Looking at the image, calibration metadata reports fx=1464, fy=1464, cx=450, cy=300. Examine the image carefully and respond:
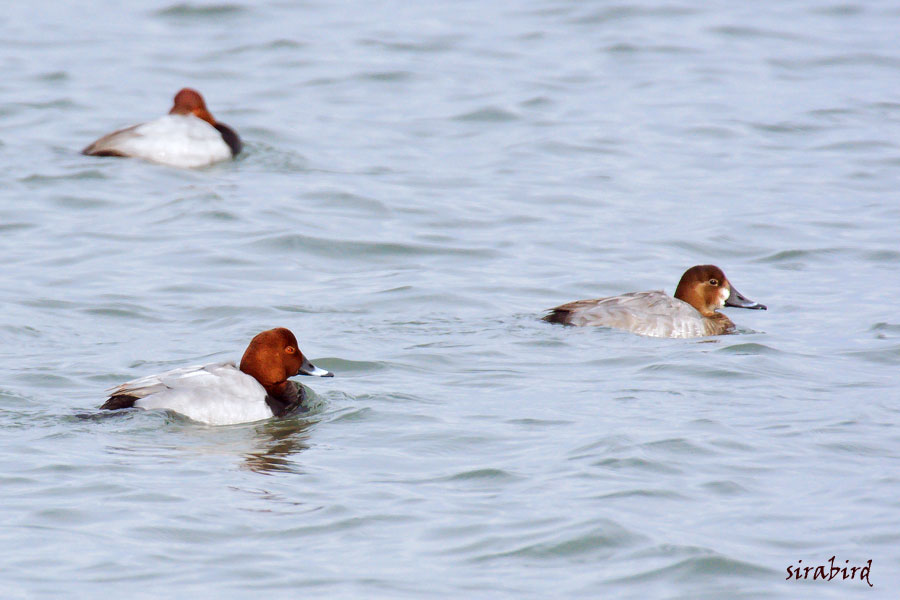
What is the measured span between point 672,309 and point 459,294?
1.57 meters

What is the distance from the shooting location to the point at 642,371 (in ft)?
28.5

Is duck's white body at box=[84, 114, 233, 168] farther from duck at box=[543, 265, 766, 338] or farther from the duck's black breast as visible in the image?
duck at box=[543, 265, 766, 338]

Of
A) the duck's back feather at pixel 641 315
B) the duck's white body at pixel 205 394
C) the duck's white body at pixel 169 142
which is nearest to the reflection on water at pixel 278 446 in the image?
the duck's white body at pixel 205 394

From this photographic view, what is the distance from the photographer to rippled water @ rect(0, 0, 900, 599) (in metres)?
5.93

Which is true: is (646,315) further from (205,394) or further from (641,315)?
(205,394)

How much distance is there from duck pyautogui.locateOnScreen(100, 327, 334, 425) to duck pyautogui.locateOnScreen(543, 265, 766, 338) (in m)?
2.00

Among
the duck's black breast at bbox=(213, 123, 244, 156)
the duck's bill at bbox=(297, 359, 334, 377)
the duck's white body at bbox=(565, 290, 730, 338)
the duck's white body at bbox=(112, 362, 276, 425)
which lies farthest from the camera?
the duck's black breast at bbox=(213, 123, 244, 156)

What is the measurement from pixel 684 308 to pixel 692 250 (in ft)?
6.59

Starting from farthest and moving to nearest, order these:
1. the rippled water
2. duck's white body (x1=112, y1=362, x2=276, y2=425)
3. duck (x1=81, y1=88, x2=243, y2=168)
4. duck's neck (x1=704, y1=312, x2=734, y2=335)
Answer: duck (x1=81, y1=88, x2=243, y2=168) → duck's neck (x1=704, y1=312, x2=734, y2=335) → duck's white body (x1=112, y1=362, x2=276, y2=425) → the rippled water

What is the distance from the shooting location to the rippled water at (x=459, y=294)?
19.4 feet

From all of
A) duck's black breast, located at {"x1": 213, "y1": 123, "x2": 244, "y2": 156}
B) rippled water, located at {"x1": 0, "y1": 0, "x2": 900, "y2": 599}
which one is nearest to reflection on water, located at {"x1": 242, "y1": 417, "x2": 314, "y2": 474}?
rippled water, located at {"x1": 0, "y1": 0, "x2": 900, "y2": 599}

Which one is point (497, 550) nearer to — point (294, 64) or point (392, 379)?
point (392, 379)

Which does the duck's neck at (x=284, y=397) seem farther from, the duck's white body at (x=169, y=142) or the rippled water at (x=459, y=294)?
the duck's white body at (x=169, y=142)

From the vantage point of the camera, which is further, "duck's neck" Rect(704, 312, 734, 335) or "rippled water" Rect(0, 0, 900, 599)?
"duck's neck" Rect(704, 312, 734, 335)
